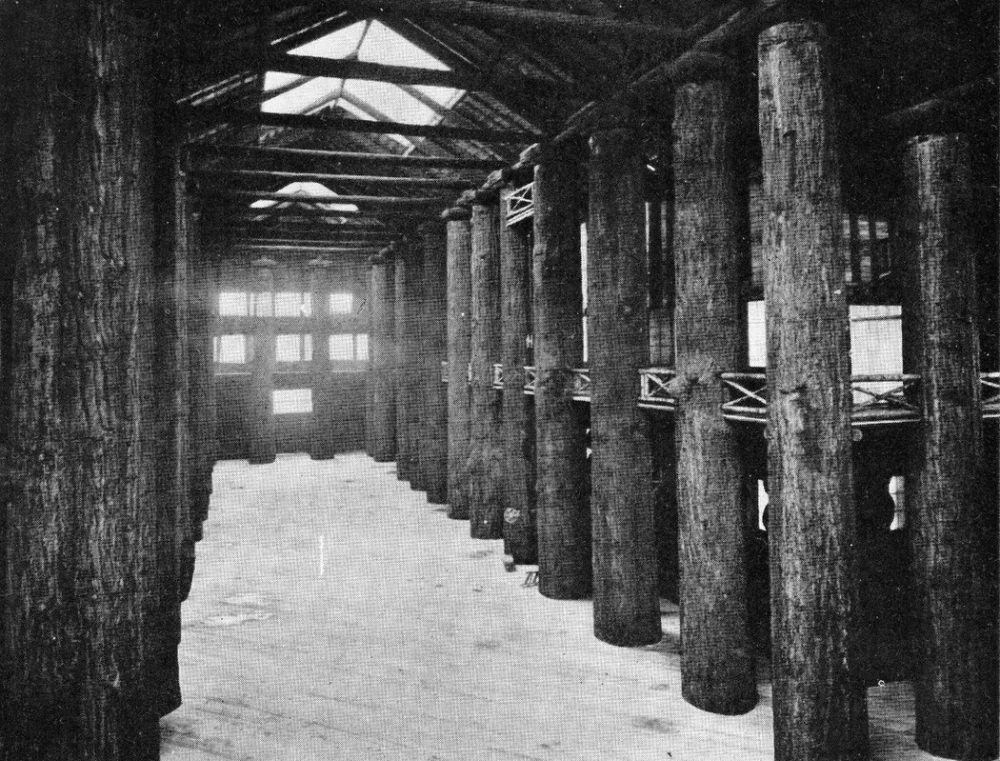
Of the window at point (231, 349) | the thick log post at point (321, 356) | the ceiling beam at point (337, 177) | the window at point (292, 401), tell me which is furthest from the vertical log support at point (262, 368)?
the ceiling beam at point (337, 177)

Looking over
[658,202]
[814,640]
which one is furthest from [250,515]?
[814,640]

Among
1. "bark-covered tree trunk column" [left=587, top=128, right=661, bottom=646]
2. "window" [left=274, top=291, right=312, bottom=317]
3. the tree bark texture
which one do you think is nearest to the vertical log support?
"window" [left=274, top=291, right=312, bottom=317]

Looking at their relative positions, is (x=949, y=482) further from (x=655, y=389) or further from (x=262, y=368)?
(x=262, y=368)

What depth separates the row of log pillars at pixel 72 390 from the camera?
3758mm

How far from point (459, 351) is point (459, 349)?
5 cm

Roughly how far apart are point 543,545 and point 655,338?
4.17 meters

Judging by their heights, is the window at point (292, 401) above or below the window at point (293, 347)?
below

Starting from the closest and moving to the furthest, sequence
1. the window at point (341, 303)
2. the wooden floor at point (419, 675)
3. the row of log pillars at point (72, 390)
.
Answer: the row of log pillars at point (72, 390), the wooden floor at point (419, 675), the window at point (341, 303)

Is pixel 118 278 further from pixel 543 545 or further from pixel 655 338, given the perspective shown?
pixel 655 338

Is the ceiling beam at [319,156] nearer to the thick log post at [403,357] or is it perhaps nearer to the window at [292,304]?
the thick log post at [403,357]

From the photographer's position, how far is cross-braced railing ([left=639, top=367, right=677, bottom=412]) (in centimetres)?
854

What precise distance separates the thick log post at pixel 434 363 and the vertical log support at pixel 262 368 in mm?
9157

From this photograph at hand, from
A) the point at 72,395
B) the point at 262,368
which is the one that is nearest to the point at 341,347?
the point at 262,368

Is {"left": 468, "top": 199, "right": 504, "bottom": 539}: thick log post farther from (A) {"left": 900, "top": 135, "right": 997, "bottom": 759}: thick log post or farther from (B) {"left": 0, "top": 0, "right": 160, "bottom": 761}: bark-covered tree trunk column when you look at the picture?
(B) {"left": 0, "top": 0, "right": 160, "bottom": 761}: bark-covered tree trunk column
